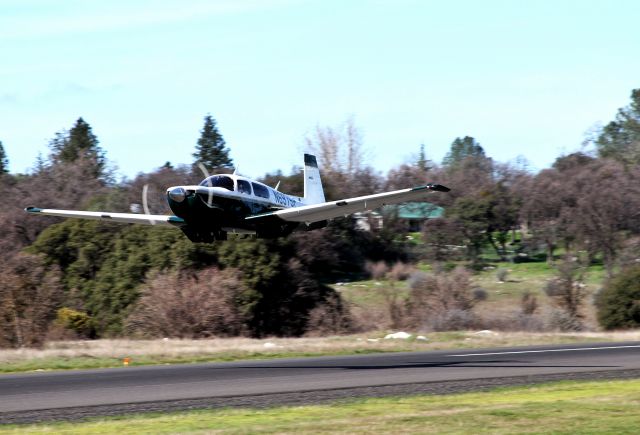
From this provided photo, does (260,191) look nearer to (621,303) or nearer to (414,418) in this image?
(414,418)

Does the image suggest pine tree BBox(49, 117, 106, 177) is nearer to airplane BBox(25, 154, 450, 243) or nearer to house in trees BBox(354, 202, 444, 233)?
house in trees BBox(354, 202, 444, 233)

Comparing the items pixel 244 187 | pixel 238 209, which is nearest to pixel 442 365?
pixel 238 209

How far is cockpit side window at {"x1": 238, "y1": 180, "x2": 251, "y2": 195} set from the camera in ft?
84.8

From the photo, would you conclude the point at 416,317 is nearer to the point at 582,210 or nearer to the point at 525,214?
the point at 582,210

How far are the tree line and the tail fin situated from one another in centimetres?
1393

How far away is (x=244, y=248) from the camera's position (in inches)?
1960

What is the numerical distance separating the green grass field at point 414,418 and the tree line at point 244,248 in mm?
24082

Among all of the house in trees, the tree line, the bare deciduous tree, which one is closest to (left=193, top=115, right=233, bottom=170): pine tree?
the tree line

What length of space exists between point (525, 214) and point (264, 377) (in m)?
65.4

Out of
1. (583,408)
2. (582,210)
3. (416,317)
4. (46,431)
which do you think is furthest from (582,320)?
(46,431)

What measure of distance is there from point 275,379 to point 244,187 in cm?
671

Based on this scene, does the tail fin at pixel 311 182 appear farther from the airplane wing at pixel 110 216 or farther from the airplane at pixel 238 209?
the airplane wing at pixel 110 216

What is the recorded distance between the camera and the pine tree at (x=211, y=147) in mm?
117438

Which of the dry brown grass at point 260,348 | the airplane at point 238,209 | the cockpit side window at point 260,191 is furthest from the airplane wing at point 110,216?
the dry brown grass at point 260,348
